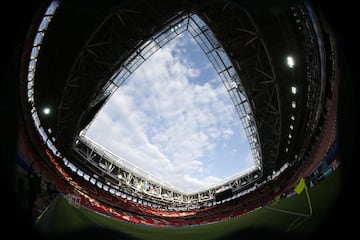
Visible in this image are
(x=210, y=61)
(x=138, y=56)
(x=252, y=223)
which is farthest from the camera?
(x=210, y=61)

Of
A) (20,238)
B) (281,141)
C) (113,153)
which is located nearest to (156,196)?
(113,153)

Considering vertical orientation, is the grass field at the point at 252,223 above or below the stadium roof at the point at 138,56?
below

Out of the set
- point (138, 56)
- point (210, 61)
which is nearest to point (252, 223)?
point (210, 61)

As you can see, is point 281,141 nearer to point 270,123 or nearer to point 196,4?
point 270,123

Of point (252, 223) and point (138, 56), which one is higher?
point (138, 56)

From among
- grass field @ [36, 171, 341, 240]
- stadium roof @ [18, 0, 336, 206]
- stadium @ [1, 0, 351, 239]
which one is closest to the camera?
grass field @ [36, 171, 341, 240]

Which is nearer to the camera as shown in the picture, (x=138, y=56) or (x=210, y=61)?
(x=138, y=56)

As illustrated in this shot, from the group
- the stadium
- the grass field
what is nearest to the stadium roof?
the stadium

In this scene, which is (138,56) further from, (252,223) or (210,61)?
(252,223)

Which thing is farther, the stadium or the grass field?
the stadium

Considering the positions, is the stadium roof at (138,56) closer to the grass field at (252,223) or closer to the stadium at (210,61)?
the stadium at (210,61)

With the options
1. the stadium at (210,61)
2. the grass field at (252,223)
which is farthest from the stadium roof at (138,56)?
the grass field at (252,223)

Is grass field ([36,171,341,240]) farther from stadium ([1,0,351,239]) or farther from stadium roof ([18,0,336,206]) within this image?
stadium roof ([18,0,336,206])

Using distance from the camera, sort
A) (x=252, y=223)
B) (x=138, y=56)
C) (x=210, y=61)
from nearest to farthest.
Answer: (x=252, y=223) → (x=138, y=56) → (x=210, y=61)
